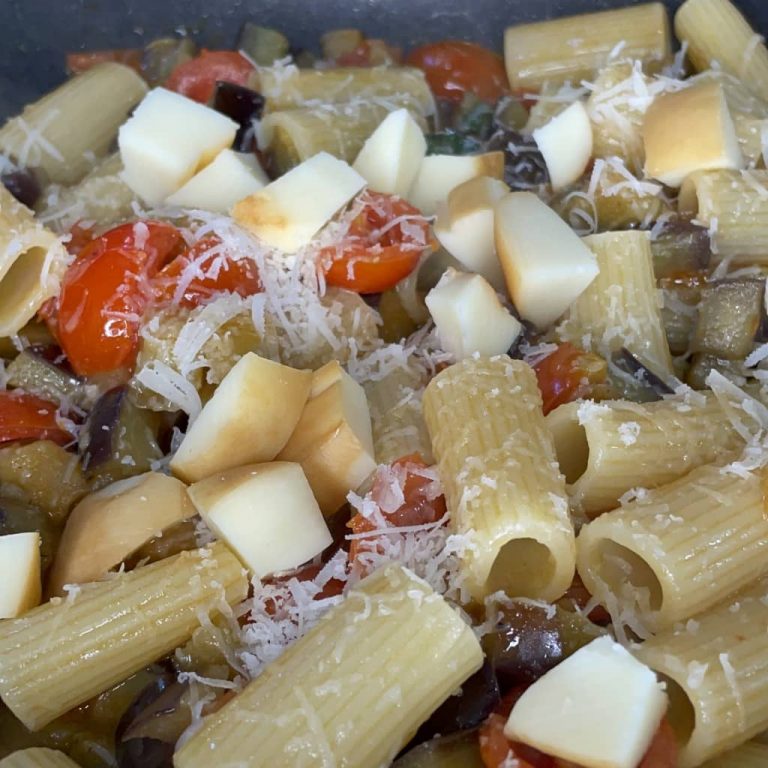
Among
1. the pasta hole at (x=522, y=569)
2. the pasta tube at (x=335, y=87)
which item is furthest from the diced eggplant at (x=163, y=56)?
the pasta hole at (x=522, y=569)

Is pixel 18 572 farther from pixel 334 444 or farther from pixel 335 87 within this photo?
pixel 335 87

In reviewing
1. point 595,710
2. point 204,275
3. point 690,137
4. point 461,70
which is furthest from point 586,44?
point 595,710

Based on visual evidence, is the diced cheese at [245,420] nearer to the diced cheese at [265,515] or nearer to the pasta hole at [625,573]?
the diced cheese at [265,515]

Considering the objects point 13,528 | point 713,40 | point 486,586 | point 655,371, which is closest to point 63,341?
point 13,528

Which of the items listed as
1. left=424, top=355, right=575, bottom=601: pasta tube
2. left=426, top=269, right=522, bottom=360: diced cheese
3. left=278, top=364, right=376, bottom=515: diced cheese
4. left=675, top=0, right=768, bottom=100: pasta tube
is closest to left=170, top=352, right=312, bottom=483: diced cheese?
left=278, top=364, right=376, bottom=515: diced cheese

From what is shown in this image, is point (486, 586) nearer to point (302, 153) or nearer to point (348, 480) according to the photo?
point (348, 480)

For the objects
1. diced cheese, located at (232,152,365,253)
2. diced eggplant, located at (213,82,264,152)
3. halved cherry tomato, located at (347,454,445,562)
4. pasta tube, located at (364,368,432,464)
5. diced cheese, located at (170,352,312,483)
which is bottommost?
halved cherry tomato, located at (347,454,445,562)

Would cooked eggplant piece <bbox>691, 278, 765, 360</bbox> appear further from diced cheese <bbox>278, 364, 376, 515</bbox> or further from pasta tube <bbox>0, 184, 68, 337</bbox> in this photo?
pasta tube <bbox>0, 184, 68, 337</bbox>
